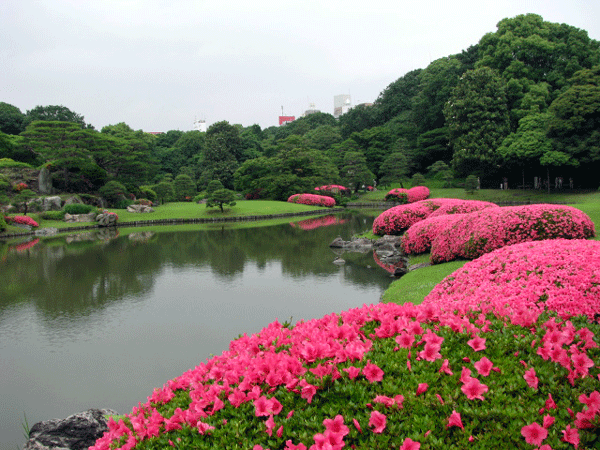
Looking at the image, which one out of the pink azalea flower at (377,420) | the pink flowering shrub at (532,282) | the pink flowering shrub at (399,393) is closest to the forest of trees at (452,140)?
the pink flowering shrub at (532,282)

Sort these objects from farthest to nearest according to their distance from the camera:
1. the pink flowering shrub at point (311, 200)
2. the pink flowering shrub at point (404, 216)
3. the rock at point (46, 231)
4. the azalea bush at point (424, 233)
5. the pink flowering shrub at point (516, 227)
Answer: the pink flowering shrub at point (311, 200), the rock at point (46, 231), the pink flowering shrub at point (404, 216), the azalea bush at point (424, 233), the pink flowering shrub at point (516, 227)

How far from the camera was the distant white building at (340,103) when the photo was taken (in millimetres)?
128250

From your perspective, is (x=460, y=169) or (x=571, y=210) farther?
(x=460, y=169)

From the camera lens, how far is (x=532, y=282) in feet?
14.0

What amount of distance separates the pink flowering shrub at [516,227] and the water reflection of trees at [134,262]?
225 cm

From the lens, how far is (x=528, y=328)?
3133mm

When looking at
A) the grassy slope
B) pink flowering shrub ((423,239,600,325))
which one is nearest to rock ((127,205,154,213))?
the grassy slope

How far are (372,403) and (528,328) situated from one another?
1.41 meters

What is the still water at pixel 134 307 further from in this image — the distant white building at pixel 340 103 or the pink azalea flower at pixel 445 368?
the distant white building at pixel 340 103

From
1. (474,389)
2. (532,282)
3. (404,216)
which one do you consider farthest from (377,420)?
(404,216)

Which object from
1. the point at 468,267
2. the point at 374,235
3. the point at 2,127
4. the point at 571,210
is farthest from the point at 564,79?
the point at 2,127

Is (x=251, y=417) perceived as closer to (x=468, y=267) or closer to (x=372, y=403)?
(x=372, y=403)

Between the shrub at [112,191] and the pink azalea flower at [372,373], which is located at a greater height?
the shrub at [112,191]

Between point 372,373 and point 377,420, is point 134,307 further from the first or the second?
point 377,420
